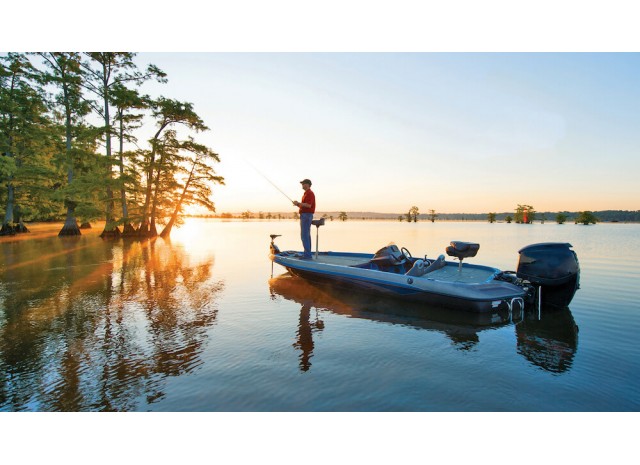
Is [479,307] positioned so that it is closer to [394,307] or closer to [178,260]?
[394,307]

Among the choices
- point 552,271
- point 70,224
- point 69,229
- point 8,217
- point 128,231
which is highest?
point 8,217

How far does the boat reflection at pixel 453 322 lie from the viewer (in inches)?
251

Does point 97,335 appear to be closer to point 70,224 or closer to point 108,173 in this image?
point 108,173

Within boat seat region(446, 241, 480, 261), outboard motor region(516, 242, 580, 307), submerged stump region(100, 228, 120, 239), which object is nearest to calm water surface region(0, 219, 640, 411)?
outboard motor region(516, 242, 580, 307)

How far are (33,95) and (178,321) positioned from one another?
43.2 meters

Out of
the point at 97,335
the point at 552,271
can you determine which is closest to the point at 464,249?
the point at 552,271

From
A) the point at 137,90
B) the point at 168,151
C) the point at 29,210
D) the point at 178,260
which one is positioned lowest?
the point at 178,260

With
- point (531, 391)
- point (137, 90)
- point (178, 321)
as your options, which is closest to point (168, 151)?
point (137, 90)

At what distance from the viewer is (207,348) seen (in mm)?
6223

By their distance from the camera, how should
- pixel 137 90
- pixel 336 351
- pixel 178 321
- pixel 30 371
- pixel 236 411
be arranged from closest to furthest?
pixel 236 411 < pixel 30 371 < pixel 336 351 < pixel 178 321 < pixel 137 90

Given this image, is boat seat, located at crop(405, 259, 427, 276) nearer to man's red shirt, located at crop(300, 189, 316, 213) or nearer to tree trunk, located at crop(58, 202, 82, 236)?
man's red shirt, located at crop(300, 189, 316, 213)

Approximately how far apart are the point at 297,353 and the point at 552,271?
284 inches

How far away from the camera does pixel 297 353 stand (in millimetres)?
6066

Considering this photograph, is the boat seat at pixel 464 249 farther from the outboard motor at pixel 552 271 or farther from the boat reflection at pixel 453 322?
the boat reflection at pixel 453 322
